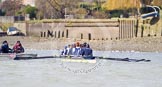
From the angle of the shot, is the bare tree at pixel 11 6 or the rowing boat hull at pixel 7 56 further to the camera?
the bare tree at pixel 11 6

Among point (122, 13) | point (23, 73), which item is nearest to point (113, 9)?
point (122, 13)

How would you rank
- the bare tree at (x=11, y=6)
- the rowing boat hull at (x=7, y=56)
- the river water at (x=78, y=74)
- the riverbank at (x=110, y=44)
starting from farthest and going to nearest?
1. the bare tree at (x=11, y=6)
2. the riverbank at (x=110, y=44)
3. the rowing boat hull at (x=7, y=56)
4. the river water at (x=78, y=74)

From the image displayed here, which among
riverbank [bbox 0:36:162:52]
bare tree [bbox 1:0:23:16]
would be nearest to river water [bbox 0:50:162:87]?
riverbank [bbox 0:36:162:52]

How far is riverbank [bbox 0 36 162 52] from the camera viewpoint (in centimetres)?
7581

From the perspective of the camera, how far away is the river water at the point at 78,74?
36281 mm

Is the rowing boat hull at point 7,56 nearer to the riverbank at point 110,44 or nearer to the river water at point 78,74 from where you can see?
the river water at point 78,74

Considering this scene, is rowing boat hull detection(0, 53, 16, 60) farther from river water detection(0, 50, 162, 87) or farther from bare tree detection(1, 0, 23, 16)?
bare tree detection(1, 0, 23, 16)

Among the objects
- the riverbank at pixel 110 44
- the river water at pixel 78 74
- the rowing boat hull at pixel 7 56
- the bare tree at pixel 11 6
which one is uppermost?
the bare tree at pixel 11 6

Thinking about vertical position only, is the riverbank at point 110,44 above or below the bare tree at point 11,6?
below

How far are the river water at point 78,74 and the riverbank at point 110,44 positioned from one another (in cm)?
2294

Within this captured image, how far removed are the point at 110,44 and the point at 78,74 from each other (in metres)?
38.6

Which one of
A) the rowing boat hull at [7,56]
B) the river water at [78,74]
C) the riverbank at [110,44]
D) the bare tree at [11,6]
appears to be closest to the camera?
the river water at [78,74]

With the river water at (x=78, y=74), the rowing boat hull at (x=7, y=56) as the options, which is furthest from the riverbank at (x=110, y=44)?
the rowing boat hull at (x=7, y=56)

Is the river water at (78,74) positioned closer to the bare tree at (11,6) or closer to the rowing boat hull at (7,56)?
the rowing boat hull at (7,56)
